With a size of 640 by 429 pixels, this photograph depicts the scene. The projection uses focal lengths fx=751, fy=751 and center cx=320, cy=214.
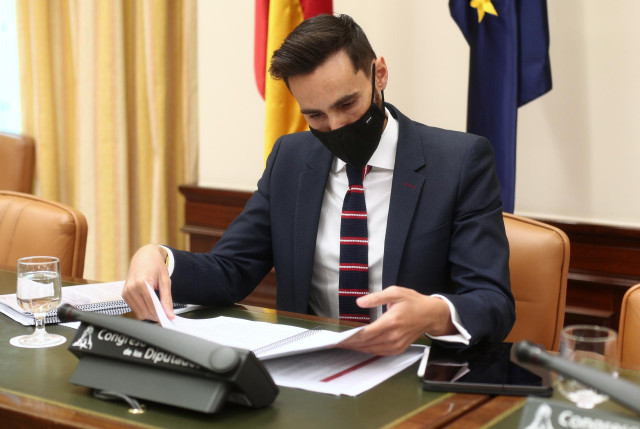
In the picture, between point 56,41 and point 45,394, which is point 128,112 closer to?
point 56,41

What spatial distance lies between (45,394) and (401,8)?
7.55ft

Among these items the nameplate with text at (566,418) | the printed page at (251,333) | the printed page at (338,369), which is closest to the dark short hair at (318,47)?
the printed page at (251,333)

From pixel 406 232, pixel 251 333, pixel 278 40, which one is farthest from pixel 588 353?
pixel 278 40

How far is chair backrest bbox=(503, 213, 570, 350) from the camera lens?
5.95 feet

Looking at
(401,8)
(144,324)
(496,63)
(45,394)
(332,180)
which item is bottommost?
(45,394)

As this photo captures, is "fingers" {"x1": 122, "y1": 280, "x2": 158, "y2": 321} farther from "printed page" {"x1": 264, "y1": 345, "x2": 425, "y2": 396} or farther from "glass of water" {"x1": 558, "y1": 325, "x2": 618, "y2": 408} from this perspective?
"glass of water" {"x1": 558, "y1": 325, "x2": 618, "y2": 408}

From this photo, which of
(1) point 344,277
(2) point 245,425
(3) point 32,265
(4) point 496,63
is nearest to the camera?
(2) point 245,425

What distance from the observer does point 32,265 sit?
58.1 inches

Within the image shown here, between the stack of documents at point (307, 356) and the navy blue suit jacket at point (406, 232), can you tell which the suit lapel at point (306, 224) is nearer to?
the navy blue suit jacket at point (406, 232)

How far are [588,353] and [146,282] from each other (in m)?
0.90

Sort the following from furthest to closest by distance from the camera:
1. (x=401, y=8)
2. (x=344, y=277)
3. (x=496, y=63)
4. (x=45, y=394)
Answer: (x=401, y=8) → (x=496, y=63) → (x=344, y=277) → (x=45, y=394)

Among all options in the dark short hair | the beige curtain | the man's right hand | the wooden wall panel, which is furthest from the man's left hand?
the beige curtain

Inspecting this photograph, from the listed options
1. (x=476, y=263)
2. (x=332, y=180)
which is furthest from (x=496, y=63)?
(x=476, y=263)

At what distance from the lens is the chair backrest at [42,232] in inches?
89.9
